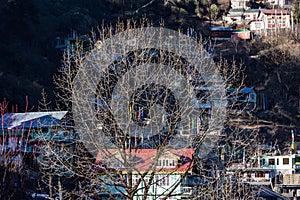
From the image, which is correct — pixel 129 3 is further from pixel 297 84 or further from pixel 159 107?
pixel 159 107

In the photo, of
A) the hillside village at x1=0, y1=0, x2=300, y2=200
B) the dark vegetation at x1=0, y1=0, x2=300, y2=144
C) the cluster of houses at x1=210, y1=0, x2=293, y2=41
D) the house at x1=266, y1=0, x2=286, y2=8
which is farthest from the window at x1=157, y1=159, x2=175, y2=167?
the house at x1=266, y1=0, x2=286, y2=8

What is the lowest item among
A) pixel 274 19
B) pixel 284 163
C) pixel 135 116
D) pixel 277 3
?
pixel 284 163

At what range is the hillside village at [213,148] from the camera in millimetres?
4289

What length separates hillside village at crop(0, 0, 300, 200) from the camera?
4.29m

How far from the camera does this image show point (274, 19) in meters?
33.9

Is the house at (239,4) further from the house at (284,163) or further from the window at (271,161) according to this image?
the window at (271,161)

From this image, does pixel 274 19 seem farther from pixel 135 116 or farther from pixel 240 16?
pixel 135 116

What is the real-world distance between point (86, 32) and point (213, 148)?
72.7 ft

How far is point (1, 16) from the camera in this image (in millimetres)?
21375

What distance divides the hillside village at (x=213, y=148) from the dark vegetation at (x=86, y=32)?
3.6 inches

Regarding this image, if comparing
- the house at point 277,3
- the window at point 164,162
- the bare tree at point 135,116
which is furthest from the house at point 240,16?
the bare tree at point 135,116

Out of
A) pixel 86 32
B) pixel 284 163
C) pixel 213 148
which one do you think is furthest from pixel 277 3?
pixel 213 148

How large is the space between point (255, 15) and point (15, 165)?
28240 millimetres

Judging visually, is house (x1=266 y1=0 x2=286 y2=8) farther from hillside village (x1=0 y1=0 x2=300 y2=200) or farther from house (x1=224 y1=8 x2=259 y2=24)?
house (x1=224 y1=8 x2=259 y2=24)
